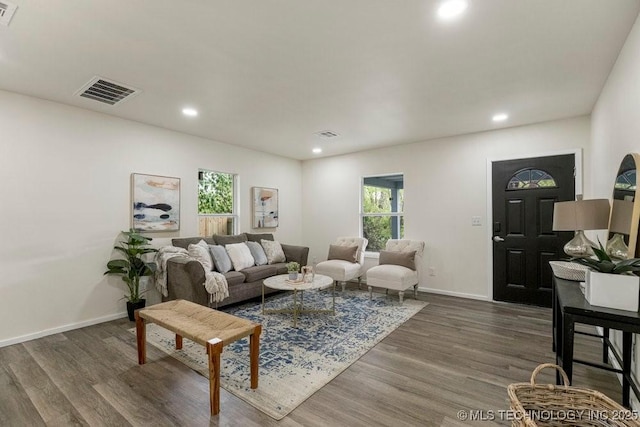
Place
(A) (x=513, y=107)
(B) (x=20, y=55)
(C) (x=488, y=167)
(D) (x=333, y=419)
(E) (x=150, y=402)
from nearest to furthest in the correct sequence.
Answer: (D) (x=333, y=419)
(E) (x=150, y=402)
(B) (x=20, y=55)
(A) (x=513, y=107)
(C) (x=488, y=167)

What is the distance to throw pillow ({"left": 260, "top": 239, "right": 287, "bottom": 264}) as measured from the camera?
491 centimetres

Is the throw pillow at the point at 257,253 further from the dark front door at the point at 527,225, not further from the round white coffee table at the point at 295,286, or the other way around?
the dark front door at the point at 527,225

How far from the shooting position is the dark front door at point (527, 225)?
3.92 meters

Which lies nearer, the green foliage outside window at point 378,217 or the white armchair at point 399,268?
the white armchair at point 399,268

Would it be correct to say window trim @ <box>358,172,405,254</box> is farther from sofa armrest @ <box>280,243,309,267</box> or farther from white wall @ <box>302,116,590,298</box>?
sofa armrest @ <box>280,243,309,267</box>

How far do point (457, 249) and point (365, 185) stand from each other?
206 cm

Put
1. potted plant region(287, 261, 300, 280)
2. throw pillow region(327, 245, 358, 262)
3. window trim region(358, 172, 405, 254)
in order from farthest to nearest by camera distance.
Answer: window trim region(358, 172, 405, 254) → throw pillow region(327, 245, 358, 262) → potted plant region(287, 261, 300, 280)

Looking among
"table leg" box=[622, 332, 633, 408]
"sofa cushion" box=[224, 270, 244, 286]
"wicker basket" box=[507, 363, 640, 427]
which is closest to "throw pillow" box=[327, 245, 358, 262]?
"sofa cushion" box=[224, 270, 244, 286]

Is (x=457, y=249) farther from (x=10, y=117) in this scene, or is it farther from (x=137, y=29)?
(x=10, y=117)

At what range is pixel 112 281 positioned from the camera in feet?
12.1

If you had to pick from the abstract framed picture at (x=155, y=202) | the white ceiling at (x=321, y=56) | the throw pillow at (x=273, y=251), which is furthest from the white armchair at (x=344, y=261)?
the abstract framed picture at (x=155, y=202)

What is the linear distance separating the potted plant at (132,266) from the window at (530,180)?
16.4 ft

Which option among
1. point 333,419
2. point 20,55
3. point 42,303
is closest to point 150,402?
point 333,419

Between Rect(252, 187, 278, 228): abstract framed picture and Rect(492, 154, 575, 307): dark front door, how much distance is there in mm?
3808
